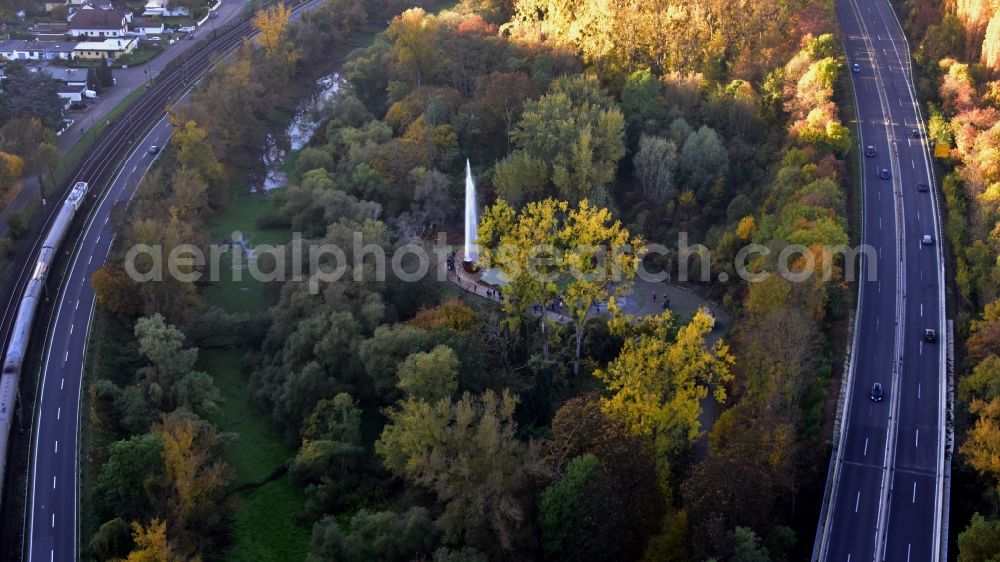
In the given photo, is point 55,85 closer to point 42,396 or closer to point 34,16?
point 34,16

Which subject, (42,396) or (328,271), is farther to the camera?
(328,271)

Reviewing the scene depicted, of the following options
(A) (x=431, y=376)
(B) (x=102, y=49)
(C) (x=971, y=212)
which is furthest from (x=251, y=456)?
(B) (x=102, y=49)

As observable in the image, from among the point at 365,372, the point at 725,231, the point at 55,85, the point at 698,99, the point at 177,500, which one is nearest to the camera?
the point at 177,500

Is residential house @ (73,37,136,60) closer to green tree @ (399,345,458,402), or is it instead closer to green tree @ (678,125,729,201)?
green tree @ (678,125,729,201)

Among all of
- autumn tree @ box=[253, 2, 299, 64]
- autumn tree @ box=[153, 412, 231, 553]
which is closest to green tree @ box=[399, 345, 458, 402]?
autumn tree @ box=[153, 412, 231, 553]

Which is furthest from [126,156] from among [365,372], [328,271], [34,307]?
→ [365,372]

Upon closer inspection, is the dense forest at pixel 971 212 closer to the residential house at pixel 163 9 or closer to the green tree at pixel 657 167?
the green tree at pixel 657 167

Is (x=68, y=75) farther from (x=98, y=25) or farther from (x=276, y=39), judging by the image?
(x=276, y=39)
